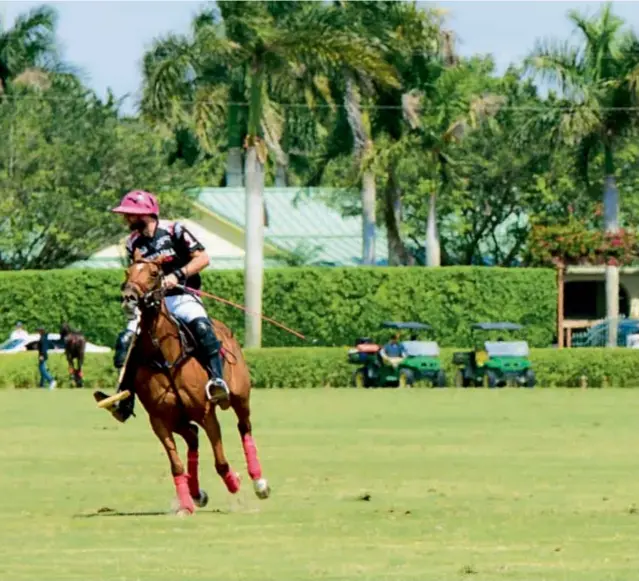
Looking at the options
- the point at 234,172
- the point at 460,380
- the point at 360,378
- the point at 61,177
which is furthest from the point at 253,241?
the point at 234,172

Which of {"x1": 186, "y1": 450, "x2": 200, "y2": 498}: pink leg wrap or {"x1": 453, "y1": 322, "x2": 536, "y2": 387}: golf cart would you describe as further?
{"x1": 453, "y1": 322, "x2": 536, "y2": 387}: golf cart

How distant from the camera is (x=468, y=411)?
114 feet

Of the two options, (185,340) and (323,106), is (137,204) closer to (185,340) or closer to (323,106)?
(185,340)

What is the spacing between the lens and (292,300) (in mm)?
59250

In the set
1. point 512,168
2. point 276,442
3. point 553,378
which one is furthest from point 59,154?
point 276,442

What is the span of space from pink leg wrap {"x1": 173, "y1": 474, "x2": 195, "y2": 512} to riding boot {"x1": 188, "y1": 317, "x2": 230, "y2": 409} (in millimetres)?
624

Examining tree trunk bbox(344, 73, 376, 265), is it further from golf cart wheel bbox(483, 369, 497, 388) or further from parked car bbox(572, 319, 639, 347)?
golf cart wheel bbox(483, 369, 497, 388)

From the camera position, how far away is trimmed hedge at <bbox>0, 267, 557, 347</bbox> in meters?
58.9

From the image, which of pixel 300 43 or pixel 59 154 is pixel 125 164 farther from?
pixel 300 43

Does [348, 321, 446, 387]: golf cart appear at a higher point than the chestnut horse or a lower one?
higher

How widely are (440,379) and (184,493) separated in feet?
108

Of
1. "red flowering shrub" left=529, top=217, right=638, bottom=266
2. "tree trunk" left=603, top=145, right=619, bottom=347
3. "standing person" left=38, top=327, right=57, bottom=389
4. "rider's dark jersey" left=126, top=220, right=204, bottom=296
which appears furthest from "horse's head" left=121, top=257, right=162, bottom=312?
"red flowering shrub" left=529, top=217, right=638, bottom=266

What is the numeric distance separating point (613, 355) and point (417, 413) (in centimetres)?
1641

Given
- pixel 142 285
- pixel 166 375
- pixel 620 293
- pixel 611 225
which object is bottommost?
pixel 166 375
